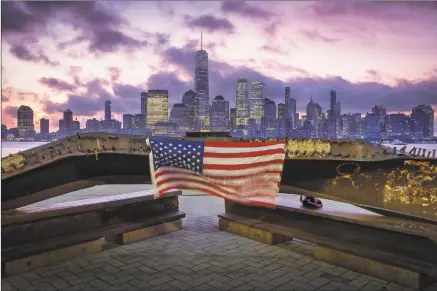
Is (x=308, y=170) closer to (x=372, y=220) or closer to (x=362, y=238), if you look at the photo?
(x=372, y=220)

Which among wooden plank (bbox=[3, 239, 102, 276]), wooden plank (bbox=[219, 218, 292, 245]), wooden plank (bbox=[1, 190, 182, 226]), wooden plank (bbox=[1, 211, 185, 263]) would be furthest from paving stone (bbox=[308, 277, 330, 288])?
wooden plank (bbox=[3, 239, 102, 276])

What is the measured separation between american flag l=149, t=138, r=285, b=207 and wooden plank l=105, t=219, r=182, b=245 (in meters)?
3.27

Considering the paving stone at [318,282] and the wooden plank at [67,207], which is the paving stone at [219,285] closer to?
the paving stone at [318,282]

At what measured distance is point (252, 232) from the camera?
379 inches

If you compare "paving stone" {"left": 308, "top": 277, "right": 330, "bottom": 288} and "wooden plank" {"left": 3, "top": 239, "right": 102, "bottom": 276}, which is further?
"wooden plank" {"left": 3, "top": 239, "right": 102, "bottom": 276}

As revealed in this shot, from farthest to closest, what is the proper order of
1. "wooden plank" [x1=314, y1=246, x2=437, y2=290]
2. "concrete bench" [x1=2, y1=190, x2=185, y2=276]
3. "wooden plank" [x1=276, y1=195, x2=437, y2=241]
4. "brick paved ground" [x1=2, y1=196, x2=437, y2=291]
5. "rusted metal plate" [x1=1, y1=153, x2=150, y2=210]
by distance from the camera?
1. "concrete bench" [x1=2, y1=190, x2=185, y2=276]
2. "rusted metal plate" [x1=1, y1=153, x2=150, y2=210]
3. "brick paved ground" [x1=2, y1=196, x2=437, y2=291]
4. "wooden plank" [x1=276, y1=195, x2=437, y2=241]
5. "wooden plank" [x1=314, y1=246, x2=437, y2=290]

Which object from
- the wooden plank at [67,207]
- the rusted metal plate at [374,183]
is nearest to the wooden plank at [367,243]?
the rusted metal plate at [374,183]

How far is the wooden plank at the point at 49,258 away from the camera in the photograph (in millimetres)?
7012

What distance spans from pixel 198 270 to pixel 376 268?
12.2 ft

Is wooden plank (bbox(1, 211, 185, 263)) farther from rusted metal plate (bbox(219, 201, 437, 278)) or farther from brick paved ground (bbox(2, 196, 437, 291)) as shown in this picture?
rusted metal plate (bbox(219, 201, 437, 278))

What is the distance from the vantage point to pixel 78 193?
55.2 feet

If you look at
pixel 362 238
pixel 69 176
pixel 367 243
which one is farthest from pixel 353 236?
pixel 69 176

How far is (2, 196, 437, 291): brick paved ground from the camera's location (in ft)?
21.7

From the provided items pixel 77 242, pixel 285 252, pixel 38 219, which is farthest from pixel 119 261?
pixel 285 252
